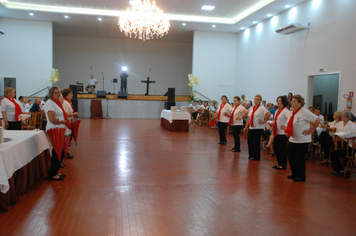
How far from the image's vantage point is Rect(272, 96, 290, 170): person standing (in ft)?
19.3

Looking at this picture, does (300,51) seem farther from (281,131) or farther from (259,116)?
(281,131)

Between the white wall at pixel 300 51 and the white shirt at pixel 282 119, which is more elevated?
the white wall at pixel 300 51

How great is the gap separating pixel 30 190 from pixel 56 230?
154 cm

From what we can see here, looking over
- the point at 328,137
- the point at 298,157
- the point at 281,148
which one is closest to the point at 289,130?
the point at 298,157

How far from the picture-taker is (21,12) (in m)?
15.2

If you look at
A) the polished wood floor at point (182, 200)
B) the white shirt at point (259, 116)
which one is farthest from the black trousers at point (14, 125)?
the white shirt at point (259, 116)

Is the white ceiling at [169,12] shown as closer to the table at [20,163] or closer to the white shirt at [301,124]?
the white shirt at [301,124]

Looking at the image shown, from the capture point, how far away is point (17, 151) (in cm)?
387

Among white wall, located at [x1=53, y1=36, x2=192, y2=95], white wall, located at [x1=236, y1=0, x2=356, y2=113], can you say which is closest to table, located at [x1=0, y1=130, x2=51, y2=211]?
white wall, located at [x1=236, y1=0, x2=356, y2=113]

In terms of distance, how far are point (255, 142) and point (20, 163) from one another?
16.1 feet

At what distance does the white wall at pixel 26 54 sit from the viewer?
1655cm

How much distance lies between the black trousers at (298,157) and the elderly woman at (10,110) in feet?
19.0

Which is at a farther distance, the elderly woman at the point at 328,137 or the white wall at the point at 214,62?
the white wall at the point at 214,62

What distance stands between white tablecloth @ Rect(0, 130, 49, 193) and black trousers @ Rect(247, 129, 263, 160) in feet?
14.7
